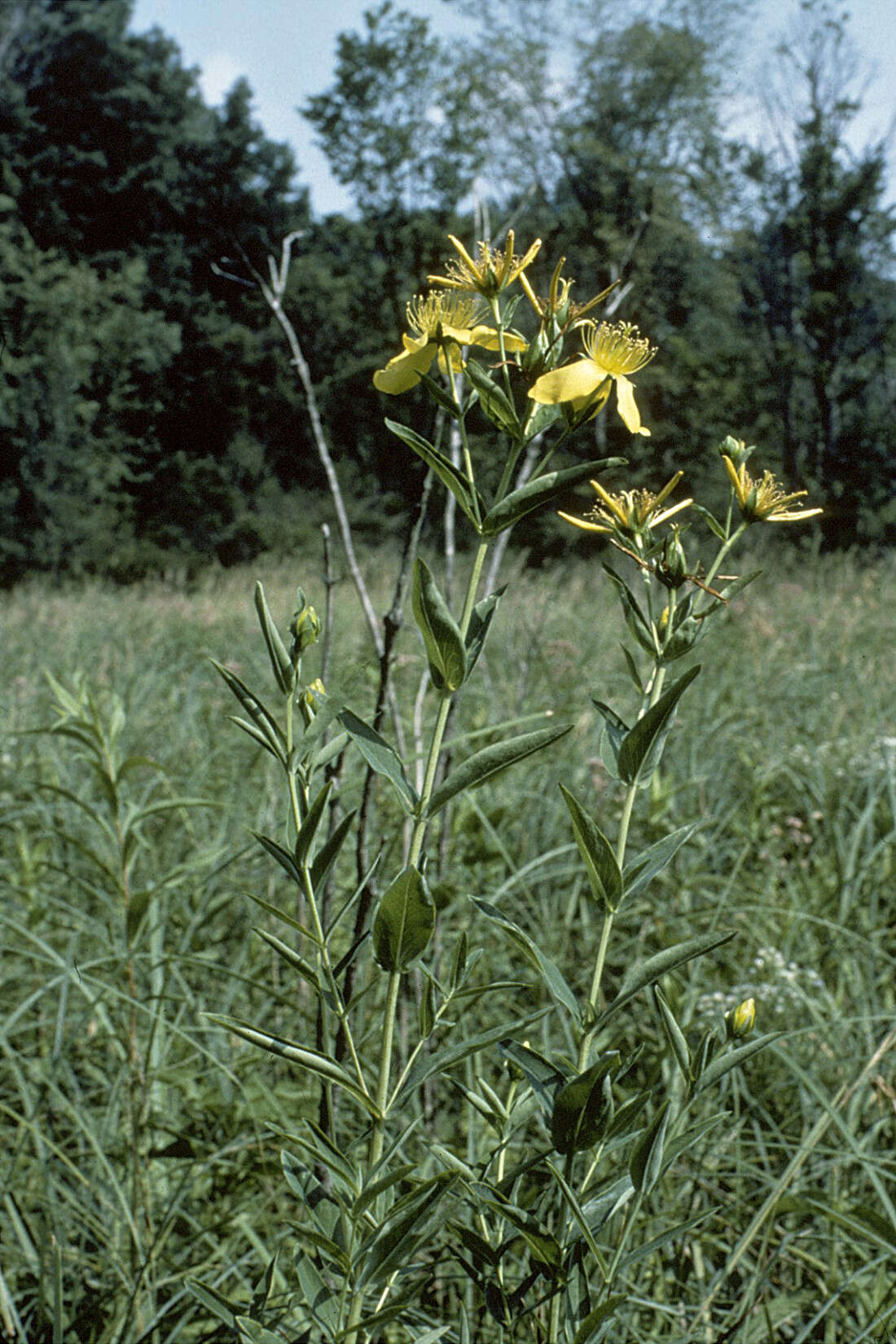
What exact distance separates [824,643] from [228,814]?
2.60 metres

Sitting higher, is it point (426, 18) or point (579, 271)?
point (426, 18)

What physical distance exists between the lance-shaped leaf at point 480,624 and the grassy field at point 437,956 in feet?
0.14

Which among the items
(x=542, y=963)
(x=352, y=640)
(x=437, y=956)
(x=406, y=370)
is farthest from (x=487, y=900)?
(x=352, y=640)

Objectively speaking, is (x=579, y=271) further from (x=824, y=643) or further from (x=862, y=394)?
(x=824, y=643)

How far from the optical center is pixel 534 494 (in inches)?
15.7

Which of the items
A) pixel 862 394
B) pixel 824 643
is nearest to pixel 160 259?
pixel 862 394

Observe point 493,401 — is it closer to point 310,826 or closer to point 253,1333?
point 310,826

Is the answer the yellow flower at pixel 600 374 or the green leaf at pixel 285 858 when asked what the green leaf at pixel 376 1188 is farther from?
the yellow flower at pixel 600 374

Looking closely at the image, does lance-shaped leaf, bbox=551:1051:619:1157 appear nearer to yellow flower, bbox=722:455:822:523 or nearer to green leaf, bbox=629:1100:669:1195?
green leaf, bbox=629:1100:669:1195

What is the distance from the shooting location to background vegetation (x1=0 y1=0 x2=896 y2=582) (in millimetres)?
11609

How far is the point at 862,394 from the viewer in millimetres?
12969

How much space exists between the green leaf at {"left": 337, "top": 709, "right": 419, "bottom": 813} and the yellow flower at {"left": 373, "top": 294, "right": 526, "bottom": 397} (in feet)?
0.47

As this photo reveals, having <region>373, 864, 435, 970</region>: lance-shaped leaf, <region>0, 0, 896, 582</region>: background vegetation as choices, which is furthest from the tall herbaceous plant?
<region>0, 0, 896, 582</region>: background vegetation

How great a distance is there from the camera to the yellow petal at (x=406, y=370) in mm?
446
